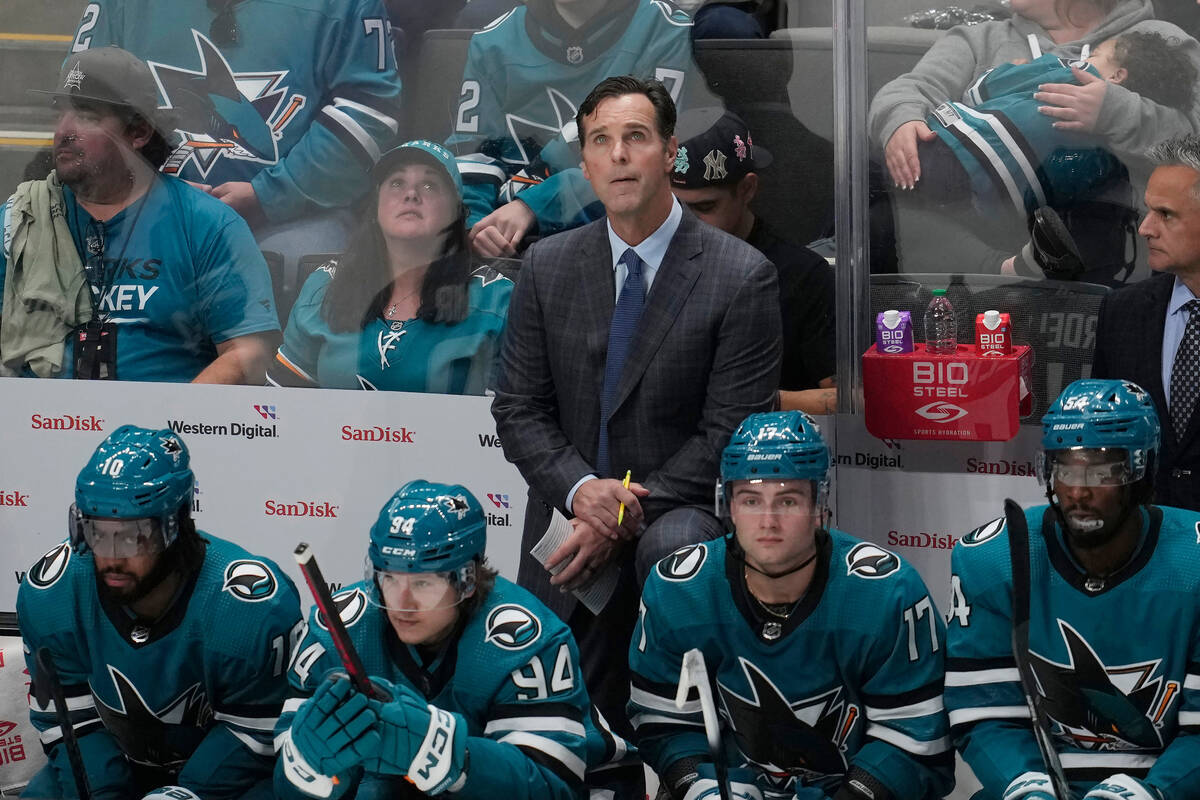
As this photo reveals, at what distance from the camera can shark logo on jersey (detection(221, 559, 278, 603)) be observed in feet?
10.3

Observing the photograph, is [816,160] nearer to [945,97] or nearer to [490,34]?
[945,97]

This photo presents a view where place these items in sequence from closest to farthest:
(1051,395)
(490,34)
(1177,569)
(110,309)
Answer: (1177,569) < (1051,395) < (490,34) < (110,309)

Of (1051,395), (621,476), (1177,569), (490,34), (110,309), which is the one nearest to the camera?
(1177,569)

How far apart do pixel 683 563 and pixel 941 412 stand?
1.22 m

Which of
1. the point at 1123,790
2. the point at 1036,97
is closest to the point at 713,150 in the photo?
the point at 1036,97

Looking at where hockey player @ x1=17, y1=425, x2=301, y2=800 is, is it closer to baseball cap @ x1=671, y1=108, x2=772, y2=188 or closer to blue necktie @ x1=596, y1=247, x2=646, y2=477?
blue necktie @ x1=596, y1=247, x2=646, y2=477

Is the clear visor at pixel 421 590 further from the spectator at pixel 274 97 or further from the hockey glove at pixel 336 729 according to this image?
the spectator at pixel 274 97

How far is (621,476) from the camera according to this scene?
362 centimetres

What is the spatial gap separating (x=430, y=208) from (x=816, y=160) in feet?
3.86

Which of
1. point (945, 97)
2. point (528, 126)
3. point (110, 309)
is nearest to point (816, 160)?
point (945, 97)

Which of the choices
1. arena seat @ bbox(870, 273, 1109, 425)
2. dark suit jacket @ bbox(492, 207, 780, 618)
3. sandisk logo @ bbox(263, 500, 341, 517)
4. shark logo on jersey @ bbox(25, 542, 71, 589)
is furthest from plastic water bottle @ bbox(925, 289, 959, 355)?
shark logo on jersey @ bbox(25, 542, 71, 589)

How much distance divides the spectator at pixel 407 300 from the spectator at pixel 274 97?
0.34 ft

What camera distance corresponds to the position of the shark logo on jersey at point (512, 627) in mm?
2867

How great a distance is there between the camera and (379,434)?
15.3 feet
